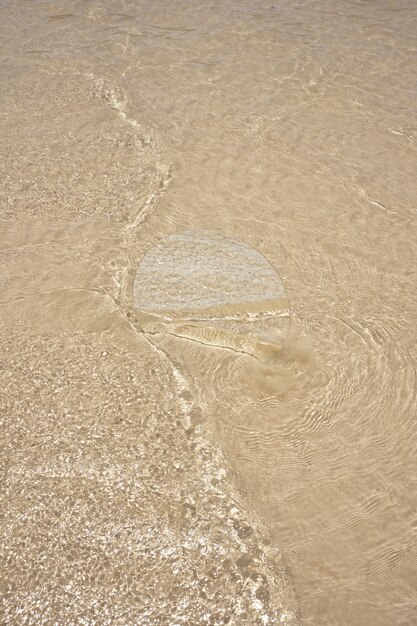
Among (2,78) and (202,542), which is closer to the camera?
(202,542)

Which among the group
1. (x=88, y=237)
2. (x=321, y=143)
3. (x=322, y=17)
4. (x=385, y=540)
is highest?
(x=322, y=17)

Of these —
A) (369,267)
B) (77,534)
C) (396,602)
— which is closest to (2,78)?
(369,267)

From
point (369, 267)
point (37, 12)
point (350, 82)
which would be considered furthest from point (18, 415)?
point (37, 12)

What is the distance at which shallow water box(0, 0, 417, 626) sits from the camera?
2025 mm

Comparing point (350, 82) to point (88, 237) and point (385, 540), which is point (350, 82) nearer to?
point (88, 237)

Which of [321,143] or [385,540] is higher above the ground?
[321,143]

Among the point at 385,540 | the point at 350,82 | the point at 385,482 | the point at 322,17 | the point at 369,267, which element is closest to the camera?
the point at 385,540

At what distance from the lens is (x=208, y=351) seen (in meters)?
2.66

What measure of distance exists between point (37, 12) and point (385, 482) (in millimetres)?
4945

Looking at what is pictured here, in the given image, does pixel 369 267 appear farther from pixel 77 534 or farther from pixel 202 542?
pixel 77 534

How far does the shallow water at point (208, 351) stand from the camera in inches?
79.7

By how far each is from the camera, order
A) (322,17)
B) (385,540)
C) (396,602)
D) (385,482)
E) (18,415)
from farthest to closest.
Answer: (322,17)
(18,415)
(385,482)
(385,540)
(396,602)

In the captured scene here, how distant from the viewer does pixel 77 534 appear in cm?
210

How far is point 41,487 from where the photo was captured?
222 cm
